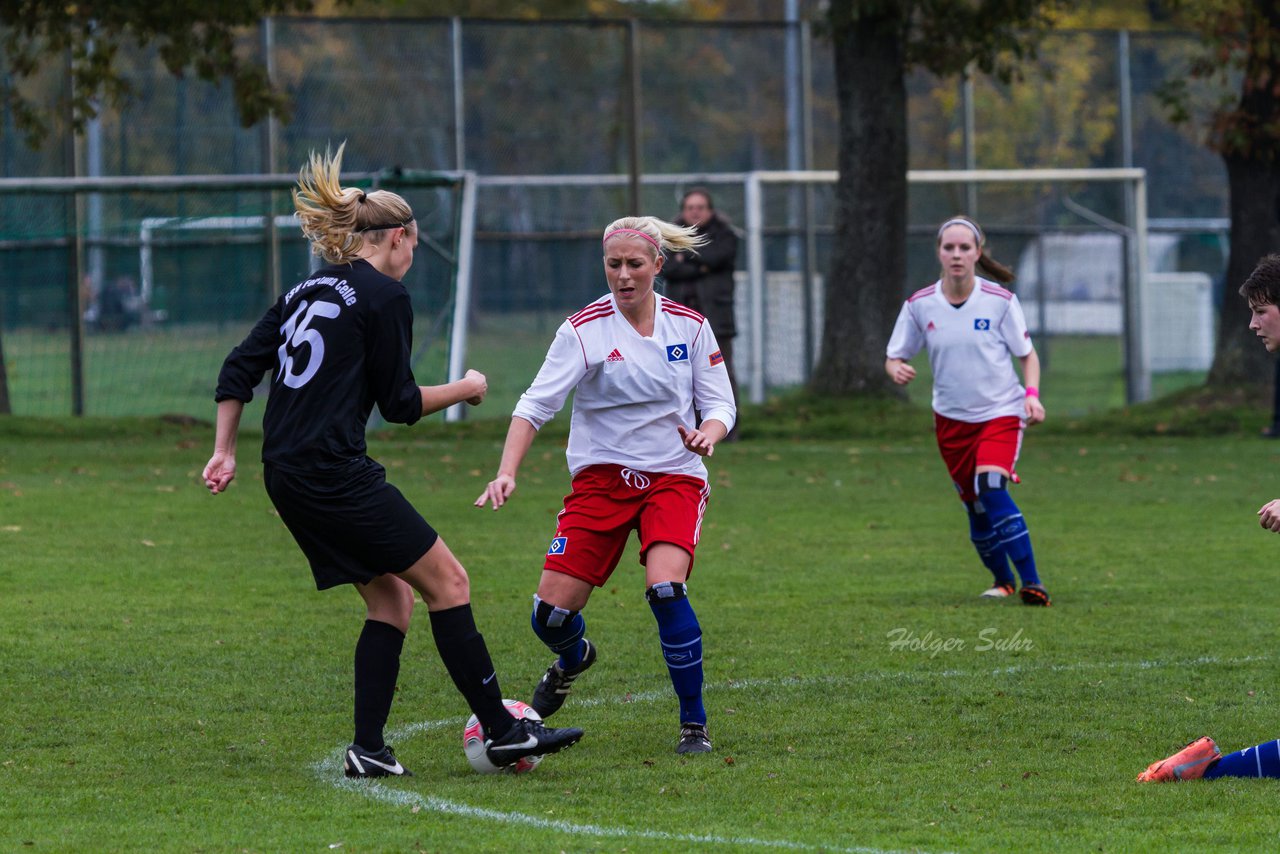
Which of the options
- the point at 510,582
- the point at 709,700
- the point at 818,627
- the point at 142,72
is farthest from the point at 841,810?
the point at 142,72

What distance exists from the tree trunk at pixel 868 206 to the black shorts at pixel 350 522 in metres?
14.0

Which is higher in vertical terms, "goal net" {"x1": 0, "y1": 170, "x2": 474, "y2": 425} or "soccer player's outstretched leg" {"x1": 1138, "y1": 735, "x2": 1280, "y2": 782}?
"goal net" {"x1": 0, "y1": 170, "x2": 474, "y2": 425}

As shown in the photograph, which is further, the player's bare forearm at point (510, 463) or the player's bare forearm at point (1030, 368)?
the player's bare forearm at point (1030, 368)

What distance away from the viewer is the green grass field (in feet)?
15.9

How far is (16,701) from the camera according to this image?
252 inches

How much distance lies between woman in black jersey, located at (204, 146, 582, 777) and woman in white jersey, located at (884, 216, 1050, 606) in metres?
3.87

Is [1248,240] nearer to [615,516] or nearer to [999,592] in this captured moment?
[999,592]

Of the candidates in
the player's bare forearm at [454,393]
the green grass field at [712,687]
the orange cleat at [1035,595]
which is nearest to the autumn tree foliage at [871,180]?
the green grass field at [712,687]

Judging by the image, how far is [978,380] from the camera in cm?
892

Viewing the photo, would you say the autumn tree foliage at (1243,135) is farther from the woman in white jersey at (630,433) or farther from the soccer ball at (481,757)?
Result: the soccer ball at (481,757)

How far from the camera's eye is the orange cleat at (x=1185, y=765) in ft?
17.2

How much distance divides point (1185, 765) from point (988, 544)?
3.67m

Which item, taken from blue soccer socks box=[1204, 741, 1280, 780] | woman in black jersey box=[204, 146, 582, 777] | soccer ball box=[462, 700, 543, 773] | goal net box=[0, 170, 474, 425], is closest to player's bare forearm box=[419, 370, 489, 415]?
woman in black jersey box=[204, 146, 582, 777]

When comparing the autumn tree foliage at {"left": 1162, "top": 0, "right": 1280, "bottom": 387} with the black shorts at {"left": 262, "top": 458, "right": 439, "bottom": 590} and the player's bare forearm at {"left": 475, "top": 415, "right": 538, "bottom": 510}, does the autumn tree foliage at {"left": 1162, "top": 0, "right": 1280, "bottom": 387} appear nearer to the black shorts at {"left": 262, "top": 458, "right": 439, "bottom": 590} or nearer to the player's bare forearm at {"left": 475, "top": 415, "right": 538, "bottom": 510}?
the player's bare forearm at {"left": 475, "top": 415, "right": 538, "bottom": 510}
